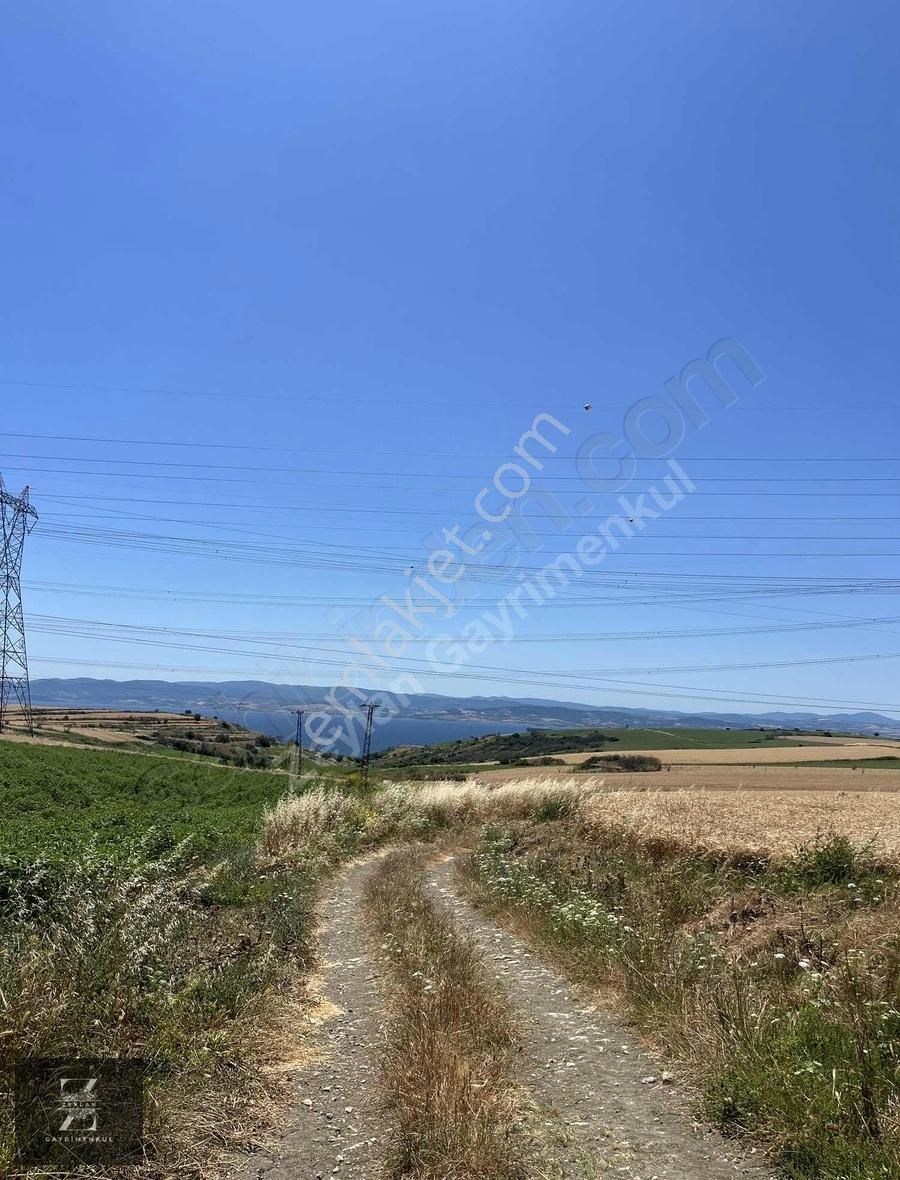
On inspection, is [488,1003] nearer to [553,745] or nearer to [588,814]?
[588,814]

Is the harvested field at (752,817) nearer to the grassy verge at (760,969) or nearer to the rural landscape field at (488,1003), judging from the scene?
the rural landscape field at (488,1003)

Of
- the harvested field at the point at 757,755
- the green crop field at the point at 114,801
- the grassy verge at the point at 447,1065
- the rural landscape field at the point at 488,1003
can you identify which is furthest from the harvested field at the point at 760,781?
the grassy verge at the point at 447,1065

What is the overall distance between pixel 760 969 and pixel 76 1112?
6.87m

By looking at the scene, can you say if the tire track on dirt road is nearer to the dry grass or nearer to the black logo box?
the black logo box

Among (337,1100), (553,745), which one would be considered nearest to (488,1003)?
(337,1100)

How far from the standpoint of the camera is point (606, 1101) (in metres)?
5.35

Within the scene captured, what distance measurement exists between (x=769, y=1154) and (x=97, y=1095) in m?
4.50

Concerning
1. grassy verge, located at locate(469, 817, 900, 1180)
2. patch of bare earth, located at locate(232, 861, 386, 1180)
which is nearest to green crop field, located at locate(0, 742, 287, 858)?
patch of bare earth, located at locate(232, 861, 386, 1180)

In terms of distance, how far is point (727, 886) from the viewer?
11.3 meters

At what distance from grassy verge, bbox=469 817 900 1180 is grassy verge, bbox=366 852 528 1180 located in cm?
156

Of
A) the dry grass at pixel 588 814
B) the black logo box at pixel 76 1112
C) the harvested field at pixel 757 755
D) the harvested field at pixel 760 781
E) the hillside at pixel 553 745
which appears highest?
the black logo box at pixel 76 1112

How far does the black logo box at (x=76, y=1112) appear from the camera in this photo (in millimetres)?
4066

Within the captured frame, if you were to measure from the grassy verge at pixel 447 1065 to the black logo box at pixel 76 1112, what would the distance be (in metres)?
1.77

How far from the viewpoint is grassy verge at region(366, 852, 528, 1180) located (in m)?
4.27
